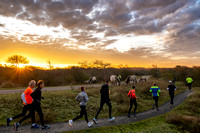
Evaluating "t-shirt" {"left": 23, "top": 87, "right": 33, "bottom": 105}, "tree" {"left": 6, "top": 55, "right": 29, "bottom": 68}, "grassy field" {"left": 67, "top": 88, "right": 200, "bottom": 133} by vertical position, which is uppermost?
"tree" {"left": 6, "top": 55, "right": 29, "bottom": 68}

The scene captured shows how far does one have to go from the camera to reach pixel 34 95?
6250mm

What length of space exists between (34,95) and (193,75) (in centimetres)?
3828

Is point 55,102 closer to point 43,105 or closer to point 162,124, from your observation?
point 43,105

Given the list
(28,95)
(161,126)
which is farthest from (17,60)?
(161,126)

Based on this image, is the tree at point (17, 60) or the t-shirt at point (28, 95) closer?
the t-shirt at point (28, 95)

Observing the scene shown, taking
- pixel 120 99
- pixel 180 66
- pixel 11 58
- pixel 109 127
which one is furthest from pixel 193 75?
pixel 11 58

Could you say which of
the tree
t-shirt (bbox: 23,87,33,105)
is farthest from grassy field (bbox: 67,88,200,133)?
the tree

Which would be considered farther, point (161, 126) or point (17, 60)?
point (17, 60)

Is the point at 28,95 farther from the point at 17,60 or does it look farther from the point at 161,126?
the point at 17,60

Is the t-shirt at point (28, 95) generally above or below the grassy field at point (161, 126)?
above

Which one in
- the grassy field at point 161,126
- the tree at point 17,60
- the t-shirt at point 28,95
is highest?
the tree at point 17,60

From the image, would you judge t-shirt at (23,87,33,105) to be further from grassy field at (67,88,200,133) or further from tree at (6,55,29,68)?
tree at (6,55,29,68)

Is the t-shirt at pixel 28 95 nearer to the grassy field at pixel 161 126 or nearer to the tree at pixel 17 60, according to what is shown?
the grassy field at pixel 161 126

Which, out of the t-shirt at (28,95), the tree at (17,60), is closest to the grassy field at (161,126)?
the t-shirt at (28,95)
